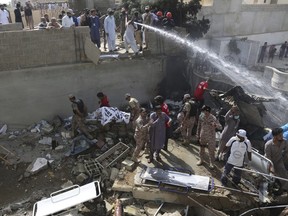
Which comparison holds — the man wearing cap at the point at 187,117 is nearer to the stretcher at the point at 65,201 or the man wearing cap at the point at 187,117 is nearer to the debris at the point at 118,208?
the debris at the point at 118,208

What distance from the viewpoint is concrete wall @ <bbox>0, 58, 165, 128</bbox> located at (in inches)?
387

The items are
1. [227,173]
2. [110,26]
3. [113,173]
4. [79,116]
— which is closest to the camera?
[227,173]

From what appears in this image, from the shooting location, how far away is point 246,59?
765 inches

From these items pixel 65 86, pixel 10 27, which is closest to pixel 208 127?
pixel 65 86

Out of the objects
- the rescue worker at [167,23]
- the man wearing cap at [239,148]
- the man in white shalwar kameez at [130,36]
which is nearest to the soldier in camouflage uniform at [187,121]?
the man wearing cap at [239,148]

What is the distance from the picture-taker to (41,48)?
32.3ft

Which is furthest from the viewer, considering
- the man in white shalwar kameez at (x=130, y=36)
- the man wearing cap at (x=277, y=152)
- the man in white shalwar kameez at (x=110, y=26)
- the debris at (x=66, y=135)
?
the man in white shalwar kameez at (x=110, y=26)

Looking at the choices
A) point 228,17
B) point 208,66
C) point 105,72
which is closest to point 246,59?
point 228,17

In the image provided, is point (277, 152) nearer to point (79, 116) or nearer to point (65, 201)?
point (65, 201)

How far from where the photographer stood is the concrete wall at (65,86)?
9828mm

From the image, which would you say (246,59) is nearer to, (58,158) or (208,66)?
(208,66)

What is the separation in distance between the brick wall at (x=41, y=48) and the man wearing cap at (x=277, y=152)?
6.75m

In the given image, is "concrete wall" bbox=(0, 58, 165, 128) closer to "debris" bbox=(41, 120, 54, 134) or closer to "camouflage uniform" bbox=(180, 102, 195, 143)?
"debris" bbox=(41, 120, 54, 134)

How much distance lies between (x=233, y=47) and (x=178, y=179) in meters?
14.0
